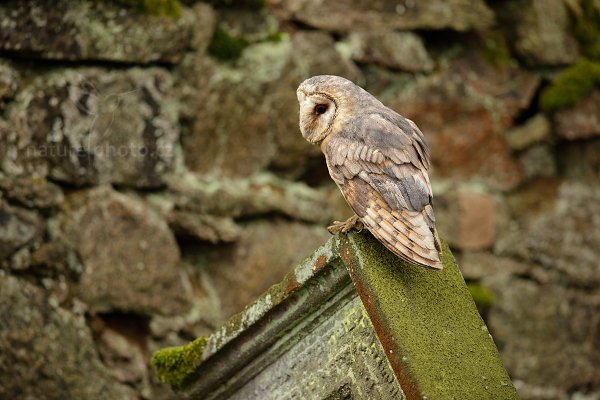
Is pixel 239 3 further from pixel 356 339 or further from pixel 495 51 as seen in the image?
pixel 356 339

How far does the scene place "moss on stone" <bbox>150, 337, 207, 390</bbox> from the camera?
3.00 m

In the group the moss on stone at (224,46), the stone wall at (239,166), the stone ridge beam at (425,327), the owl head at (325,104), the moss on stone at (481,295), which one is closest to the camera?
the stone ridge beam at (425,327)

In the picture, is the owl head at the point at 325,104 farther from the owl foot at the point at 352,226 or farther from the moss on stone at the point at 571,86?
the moss on stone at the point at 571,86

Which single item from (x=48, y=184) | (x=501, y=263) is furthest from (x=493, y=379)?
(x=501, y=263)

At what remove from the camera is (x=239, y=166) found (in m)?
4.13

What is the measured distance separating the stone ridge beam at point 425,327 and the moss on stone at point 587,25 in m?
2.40

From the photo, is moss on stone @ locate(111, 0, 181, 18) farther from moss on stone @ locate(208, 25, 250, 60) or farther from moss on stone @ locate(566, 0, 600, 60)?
moss on stone @ locate(566, 0, 600, 60)

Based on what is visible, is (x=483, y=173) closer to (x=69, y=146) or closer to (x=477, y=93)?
(x=477, y=93)

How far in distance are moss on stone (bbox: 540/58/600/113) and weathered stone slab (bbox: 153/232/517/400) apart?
2.06m

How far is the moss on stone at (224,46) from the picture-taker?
4.08 m

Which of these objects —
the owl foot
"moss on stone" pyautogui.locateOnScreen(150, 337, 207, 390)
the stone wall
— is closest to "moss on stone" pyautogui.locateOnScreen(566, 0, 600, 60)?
the stone wall

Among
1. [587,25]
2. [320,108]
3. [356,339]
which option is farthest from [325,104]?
[587,25]

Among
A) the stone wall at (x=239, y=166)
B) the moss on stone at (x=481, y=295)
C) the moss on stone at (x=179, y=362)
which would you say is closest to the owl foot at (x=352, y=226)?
the moss on stone at (x=179, y=362)

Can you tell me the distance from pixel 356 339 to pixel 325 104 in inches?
28.8
